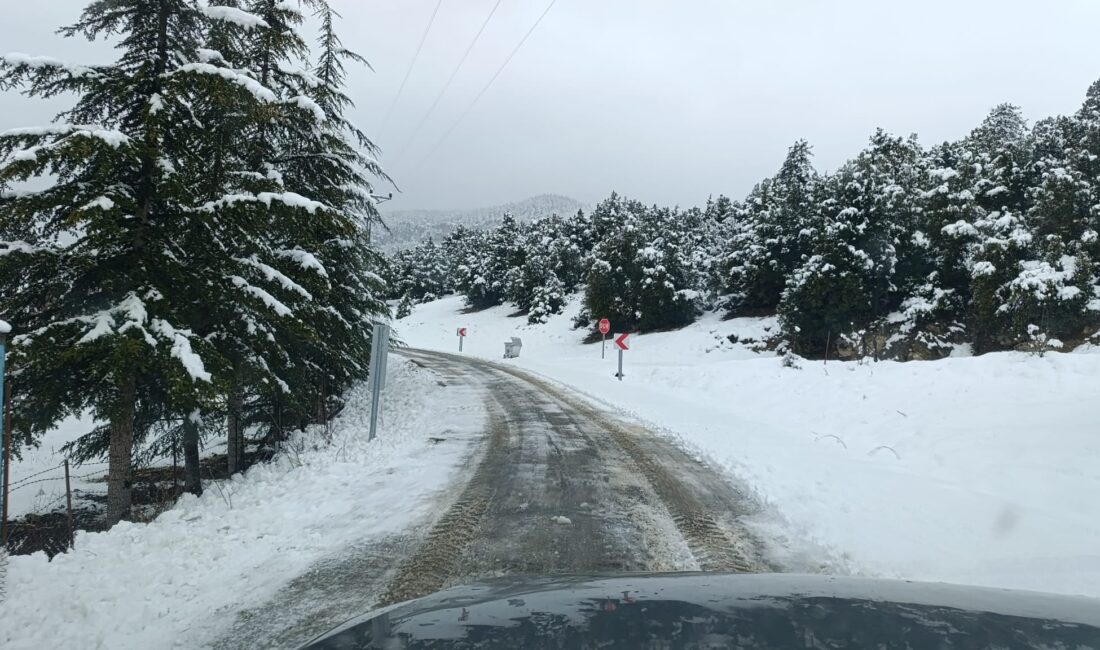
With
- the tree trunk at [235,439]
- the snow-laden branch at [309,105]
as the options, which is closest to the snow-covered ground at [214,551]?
the tree trunk at [235,439]

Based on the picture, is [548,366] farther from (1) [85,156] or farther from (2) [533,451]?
(1) [85,156]

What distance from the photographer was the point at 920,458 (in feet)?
26.9

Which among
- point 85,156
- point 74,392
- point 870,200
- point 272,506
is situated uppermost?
point 870,200

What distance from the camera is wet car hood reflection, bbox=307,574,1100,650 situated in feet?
6.61

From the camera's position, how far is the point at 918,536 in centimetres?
522

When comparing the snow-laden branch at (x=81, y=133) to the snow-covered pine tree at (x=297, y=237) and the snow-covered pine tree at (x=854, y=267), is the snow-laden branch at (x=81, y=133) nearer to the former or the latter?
the snow-covered pine tree at (x=297, y=237)

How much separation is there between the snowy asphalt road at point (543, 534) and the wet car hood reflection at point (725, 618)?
3.22 ft

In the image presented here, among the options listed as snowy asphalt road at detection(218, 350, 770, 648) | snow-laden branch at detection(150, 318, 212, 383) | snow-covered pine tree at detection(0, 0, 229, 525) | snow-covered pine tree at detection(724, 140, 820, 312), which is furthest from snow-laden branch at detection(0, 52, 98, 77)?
snow-covered pine tree at detection(724, 140, 820, 312)

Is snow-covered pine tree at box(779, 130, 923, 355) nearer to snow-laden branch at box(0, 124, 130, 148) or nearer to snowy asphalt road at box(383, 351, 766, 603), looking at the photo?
snowy asphalt road at box(383, 351, 766, 603)

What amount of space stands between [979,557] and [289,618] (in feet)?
17.4

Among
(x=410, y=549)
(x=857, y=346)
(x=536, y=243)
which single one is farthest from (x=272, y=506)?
(x=536, y=243)

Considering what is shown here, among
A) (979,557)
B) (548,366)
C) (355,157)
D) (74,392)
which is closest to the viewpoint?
(979,557)

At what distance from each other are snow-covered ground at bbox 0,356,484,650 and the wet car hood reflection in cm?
221

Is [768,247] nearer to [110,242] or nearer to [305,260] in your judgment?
[305,260]
